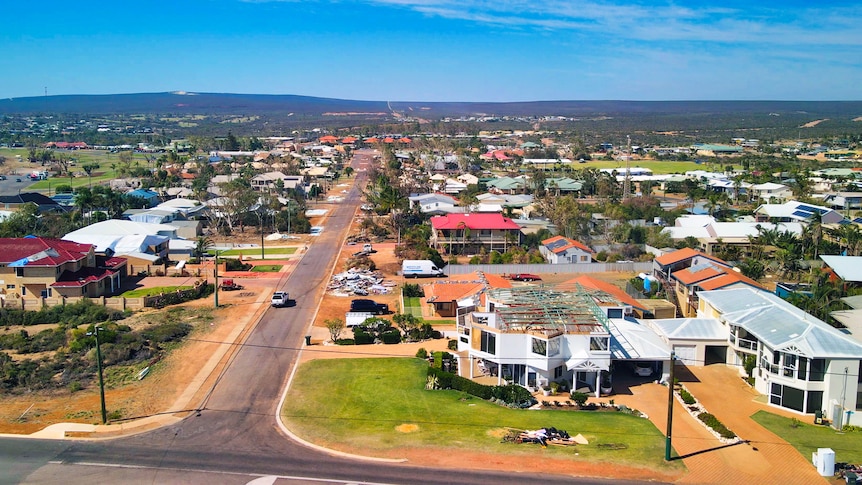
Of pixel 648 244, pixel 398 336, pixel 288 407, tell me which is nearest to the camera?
pixel 288 407

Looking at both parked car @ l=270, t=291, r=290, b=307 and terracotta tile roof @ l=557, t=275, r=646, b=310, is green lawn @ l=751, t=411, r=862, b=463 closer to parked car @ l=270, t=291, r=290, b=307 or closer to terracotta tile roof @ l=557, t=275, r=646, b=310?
terracotta tile roof @ l=557, t=275, r=646, b=310

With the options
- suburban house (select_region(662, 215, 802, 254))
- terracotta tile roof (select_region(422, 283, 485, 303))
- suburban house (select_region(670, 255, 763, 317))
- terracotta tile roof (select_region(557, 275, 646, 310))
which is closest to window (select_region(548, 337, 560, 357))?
Result: terracotta tile roof (select_region(557, 275, 646, 310))

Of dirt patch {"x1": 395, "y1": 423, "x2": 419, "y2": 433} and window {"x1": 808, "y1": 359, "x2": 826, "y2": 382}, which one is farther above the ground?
window {"x1": 808, "y1": 359, "x2": 826, "y2": 382}

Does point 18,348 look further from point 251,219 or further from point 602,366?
point 251,219

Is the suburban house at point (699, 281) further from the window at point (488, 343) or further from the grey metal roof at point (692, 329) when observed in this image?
the window at point (488, 343)

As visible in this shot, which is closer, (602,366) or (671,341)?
(602,366)

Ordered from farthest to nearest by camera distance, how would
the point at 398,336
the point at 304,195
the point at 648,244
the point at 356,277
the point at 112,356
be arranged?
the point at 304,195 → the point at 648,244 → the point at 356,277 → the point at 398,336 → the point at 112,356

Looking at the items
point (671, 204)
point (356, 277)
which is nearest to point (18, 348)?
point (356, 277)
